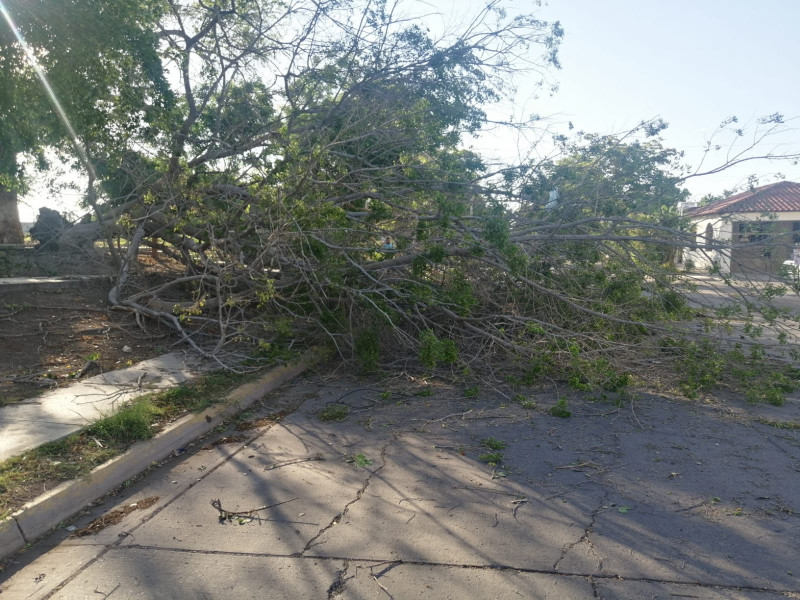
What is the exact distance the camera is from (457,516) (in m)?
4.79

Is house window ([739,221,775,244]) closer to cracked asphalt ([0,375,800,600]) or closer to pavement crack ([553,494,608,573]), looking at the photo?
cracked asphalt ([0,375,800,600])

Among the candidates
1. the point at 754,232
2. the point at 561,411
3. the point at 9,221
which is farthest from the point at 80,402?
the point at 9,221

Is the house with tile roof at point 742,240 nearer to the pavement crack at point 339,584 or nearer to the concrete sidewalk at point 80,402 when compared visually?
the concrete sidewalk at point 80,402

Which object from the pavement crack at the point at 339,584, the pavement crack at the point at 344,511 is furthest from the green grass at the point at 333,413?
the pavement crack at the point at 339,584

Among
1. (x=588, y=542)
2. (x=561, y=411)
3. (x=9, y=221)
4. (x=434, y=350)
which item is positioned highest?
(x=9, y=221)

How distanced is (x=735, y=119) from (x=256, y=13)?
27.1 ft

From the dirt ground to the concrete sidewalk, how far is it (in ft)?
0.92

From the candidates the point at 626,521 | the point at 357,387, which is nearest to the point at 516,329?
the point at 357,387

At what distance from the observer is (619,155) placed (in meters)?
10.1

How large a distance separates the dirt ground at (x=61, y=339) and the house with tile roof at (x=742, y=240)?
778 centimetres

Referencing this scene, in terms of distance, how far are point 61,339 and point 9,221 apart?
1281 centimetres

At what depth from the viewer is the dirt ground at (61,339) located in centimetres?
833

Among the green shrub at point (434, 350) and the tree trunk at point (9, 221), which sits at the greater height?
the tree trunk at point (9, 221)

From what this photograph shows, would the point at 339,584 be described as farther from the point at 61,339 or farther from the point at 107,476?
the point at 61,339
